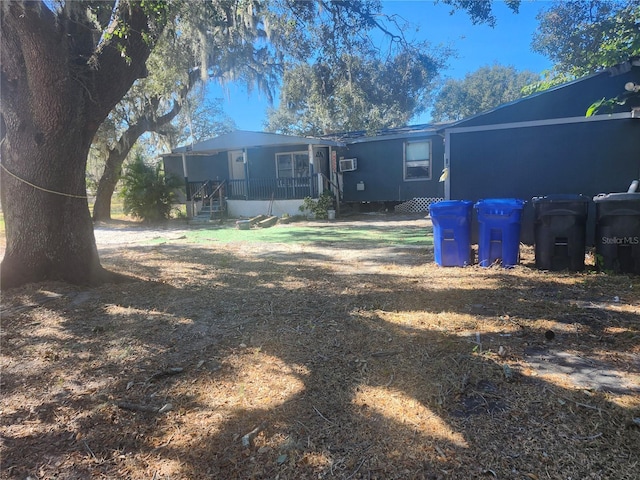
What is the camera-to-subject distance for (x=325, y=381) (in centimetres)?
264

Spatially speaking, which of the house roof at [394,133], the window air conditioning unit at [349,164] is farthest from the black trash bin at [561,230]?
the window air conditioning unit at [349,164]

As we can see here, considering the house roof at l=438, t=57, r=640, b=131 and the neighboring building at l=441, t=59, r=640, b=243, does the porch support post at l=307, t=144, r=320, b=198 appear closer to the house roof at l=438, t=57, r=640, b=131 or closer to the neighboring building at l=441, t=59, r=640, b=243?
the neighboring building at l=441, t=59, r=640, b=243

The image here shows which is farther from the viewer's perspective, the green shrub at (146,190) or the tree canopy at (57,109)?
the green shrub at (146,190)

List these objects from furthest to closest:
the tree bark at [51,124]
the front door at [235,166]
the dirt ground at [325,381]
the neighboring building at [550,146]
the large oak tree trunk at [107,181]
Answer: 1. the front door at [235,166]
2. the large oak tree trunk at [107,181]
3. the neighboring building at [550,146]
4. the tree bark at [51,124]
5. the dirt ground at [325,381]

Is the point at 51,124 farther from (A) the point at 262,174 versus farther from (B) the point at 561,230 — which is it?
(A) the point at 262,174

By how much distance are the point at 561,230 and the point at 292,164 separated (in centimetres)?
1283

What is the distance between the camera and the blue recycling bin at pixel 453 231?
588 centimetres

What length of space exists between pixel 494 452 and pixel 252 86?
14.1m

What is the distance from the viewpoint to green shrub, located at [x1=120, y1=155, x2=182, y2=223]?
1499cm

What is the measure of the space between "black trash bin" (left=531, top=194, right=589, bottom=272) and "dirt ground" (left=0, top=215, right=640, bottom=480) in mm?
524

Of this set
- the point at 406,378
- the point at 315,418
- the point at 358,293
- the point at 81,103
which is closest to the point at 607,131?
the point at 358,293

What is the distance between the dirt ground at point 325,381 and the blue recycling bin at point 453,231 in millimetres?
1026

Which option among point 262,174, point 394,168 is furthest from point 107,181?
point 394,168

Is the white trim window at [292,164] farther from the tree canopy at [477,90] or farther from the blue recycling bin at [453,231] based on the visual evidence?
the tree canopy at [477,90]
